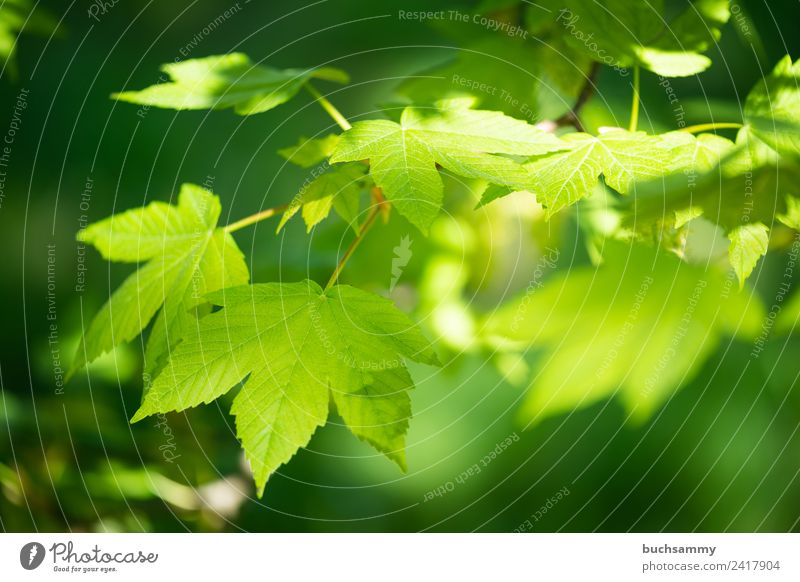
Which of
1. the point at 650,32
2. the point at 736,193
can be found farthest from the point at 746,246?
the point at 650,32

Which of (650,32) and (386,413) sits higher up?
Result: (650,32)

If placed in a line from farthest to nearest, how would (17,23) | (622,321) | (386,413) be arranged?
(17,23)
(622,321)
(386,413)

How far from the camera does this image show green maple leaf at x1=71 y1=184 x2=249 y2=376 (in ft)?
1.42

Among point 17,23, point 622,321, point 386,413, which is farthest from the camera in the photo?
point 17,23

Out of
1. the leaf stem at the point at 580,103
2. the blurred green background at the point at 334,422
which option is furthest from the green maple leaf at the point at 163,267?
the leaf stem at the point at 580,103

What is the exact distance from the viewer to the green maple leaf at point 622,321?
51cm

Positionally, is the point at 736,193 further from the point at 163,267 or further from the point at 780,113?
the point at 163,267

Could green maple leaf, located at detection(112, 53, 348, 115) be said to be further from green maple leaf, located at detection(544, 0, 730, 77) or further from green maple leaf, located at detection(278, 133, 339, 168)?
green maple leaf, located at detection(544, 0, 730, 77)

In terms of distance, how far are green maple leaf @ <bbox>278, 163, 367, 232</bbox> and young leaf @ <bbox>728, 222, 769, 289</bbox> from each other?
0.24 m

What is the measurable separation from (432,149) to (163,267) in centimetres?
21

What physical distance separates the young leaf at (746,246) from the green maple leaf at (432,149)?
5.4 inches

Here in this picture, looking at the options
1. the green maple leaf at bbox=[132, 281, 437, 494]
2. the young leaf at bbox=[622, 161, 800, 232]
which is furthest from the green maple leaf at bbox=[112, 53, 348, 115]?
the young leaf at bbox=[622, 161, 800, 232]

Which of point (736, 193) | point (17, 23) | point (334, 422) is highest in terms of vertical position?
point (17, 23)

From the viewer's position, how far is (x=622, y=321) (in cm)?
52
